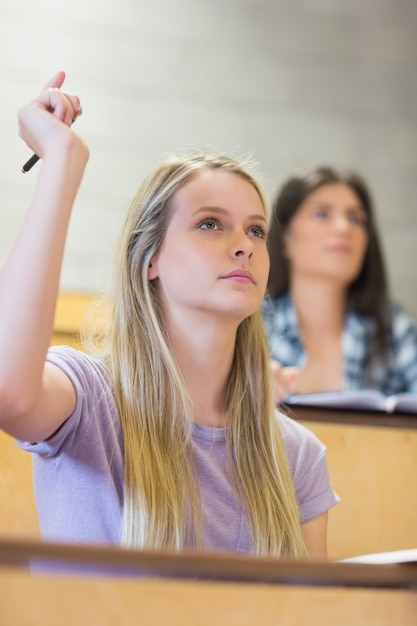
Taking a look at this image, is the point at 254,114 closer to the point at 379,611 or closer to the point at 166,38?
the point at 166,38

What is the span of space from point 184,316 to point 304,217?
131 cm

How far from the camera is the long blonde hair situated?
0.97 metres

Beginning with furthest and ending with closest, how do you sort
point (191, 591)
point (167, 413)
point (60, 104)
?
1. point (167, 413)
2. point (60, 104)
3. point (191, 591)

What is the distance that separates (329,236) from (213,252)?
130 cm

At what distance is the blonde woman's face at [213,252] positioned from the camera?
1.05 meters

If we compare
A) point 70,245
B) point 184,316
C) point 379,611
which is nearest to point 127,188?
point 70,245

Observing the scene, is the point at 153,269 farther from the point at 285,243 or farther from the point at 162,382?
the point at 285,243

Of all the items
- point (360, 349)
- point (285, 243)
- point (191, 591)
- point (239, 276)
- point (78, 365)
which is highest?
point (285, 243)

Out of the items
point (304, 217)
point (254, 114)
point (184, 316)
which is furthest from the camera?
point (254, 114)

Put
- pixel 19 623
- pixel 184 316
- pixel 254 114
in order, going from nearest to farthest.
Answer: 1. pixel 19 623
2. pixel 184 316
3. pixel 254 114

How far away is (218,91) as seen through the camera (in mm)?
2840

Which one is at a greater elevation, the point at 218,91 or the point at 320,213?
the point at 218,91

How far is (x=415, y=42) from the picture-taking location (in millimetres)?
2998

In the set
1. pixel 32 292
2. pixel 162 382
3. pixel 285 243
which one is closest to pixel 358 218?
pixel 285 243
